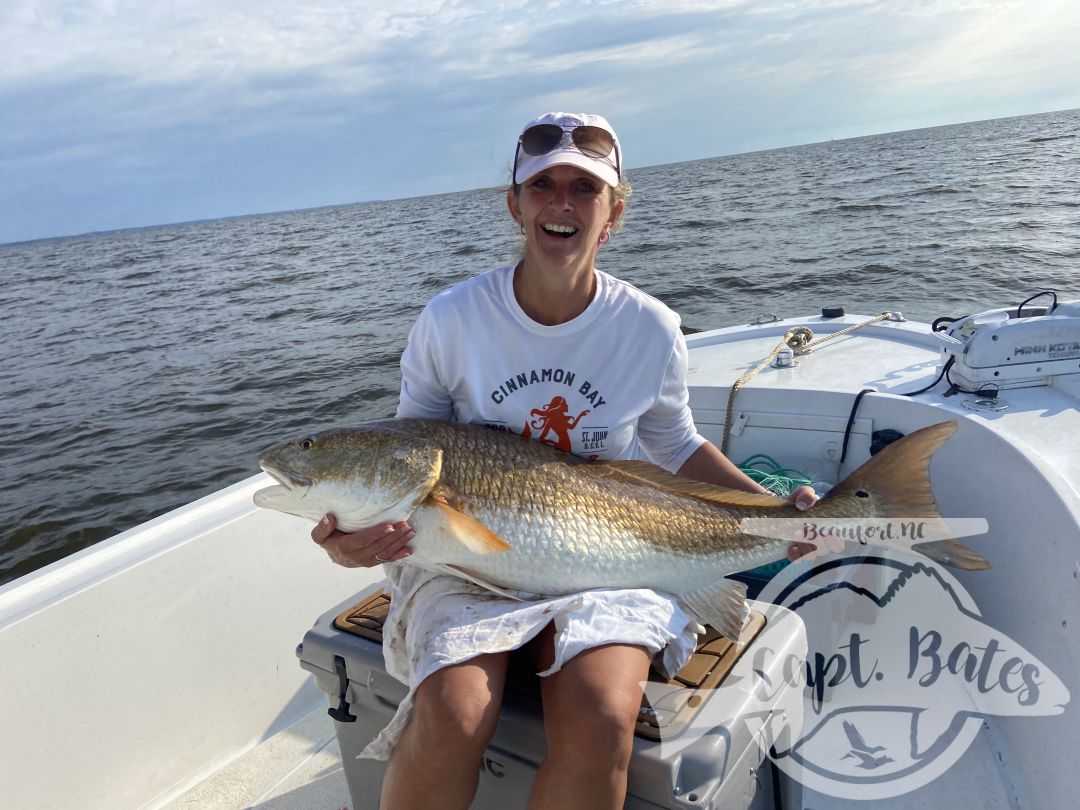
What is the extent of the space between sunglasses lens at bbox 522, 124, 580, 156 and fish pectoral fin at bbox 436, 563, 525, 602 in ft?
4.52

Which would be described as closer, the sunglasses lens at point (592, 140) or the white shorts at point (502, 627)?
the white shorts at point (502, 627)

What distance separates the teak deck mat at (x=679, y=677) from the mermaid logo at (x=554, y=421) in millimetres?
748

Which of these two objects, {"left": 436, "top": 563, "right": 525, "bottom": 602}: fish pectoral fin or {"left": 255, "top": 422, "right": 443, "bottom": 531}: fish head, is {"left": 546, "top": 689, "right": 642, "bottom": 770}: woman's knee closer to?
{"left": 436, "top": 563, "right": 525, "bottom": 602}: fish pectoral fin

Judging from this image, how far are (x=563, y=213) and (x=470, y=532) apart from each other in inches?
42.7

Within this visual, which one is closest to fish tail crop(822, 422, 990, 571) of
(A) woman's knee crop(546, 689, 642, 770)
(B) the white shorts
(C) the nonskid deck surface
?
(B) the white shorts

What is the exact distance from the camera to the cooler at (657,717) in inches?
65.4

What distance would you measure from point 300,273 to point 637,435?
25218 millimetres

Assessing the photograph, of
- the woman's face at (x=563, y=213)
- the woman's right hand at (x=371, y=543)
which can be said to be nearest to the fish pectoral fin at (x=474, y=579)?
the woman's right hand at (x=371, y=543)

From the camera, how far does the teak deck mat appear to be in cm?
176

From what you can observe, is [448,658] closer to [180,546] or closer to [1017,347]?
[180,546]

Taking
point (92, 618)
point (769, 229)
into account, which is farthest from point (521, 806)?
point (769, 229)

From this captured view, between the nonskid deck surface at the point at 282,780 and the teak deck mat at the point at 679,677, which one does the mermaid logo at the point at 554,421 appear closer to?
the teak deck mat at the point at 679,677

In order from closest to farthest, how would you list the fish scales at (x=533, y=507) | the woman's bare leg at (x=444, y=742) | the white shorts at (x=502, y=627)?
1. the woman's bare leg at (x=444, y=742)
2. the white shorts at (x=502, y=627)
3. the fish scales at (x=533, y=507)

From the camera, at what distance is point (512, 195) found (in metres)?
2.60
